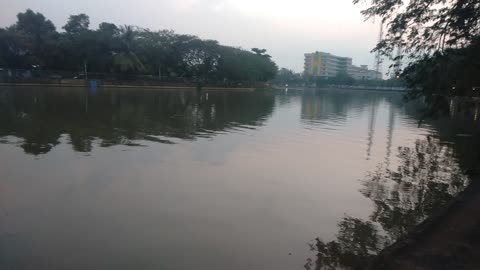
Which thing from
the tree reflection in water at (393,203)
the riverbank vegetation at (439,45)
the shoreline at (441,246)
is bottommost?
the tree reflection in water at (393,203)

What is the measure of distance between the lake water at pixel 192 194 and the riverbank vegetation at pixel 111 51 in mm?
43105

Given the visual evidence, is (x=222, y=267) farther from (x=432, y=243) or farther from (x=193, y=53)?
(x=193, y=53)

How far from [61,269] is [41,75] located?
53.1 m

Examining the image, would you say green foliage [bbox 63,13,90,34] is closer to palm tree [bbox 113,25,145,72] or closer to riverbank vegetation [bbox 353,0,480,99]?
palm tree [bbox 113,25,145,72]

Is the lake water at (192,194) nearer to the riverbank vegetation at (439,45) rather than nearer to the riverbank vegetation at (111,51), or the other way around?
the riverbank vegetation at (439,45)

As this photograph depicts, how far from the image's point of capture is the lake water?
4.73 metres

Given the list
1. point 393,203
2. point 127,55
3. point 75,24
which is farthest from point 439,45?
point 75,24

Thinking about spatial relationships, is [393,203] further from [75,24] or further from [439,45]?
[75,24]

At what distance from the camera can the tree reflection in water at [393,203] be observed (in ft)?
16.0

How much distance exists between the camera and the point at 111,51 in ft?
181

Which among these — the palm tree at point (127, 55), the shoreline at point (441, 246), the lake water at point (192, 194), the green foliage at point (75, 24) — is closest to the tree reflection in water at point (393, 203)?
the lake water at point (192, 194)

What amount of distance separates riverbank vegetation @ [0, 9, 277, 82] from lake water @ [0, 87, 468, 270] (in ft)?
141

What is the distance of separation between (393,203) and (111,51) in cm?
5487

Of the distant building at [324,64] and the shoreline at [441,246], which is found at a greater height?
the distant building at [324,64]
